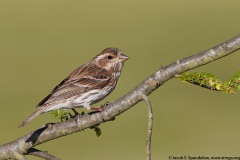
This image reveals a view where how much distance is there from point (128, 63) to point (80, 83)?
3152 cm

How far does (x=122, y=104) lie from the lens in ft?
26.3

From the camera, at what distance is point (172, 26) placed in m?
55.0

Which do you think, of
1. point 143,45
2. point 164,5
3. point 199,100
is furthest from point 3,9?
point 199,100

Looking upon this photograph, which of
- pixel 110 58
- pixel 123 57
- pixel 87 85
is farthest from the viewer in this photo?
pixel 110 58

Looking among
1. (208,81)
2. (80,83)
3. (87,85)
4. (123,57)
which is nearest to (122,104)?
(208,81)

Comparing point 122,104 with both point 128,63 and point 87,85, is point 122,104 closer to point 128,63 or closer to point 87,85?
point 87,85

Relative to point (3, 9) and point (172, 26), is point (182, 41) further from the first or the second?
point (3, 9)

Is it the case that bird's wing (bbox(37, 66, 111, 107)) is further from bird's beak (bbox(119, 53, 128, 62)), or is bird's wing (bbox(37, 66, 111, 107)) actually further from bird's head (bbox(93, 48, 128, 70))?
bird's beak (bbox(119, 53, 128, 62))

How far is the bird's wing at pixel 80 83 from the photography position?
1180 centimetres

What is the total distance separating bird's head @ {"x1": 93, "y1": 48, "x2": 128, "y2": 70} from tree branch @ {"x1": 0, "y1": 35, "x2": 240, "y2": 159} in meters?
4.24

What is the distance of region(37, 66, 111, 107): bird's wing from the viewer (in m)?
11.8

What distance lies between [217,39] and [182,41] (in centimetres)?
262

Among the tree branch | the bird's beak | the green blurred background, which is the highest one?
the green blurred background

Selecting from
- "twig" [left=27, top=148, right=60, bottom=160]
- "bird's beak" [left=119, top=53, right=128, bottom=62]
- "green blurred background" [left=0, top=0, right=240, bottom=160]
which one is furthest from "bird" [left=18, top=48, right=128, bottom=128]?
"green blurred background" [left=0, top=0, right=240, bottom=160]
